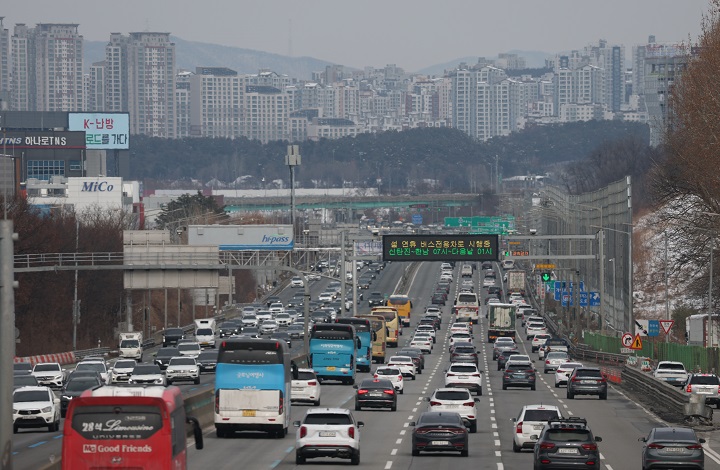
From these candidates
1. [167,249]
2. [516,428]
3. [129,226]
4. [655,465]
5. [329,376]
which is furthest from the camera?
[129,226]

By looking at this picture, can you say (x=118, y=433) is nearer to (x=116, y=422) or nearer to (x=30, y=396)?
(x=116, y=422)

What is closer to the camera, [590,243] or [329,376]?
[329,376]

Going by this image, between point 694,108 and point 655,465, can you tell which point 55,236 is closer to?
point 694,108

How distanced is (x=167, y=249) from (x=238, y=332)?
26.0 meters

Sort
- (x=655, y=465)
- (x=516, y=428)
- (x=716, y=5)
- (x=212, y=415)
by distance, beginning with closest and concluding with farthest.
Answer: (x=655, y=465) < (x=516, y=428) < (x=212, y=415) < (x=716, y=5)

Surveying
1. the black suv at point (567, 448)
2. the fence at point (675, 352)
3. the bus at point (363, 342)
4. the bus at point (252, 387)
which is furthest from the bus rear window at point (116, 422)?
the bus at point (363, 342)

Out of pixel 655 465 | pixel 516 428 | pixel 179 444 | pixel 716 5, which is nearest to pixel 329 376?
pixel 716 5

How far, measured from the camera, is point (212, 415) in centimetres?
4928

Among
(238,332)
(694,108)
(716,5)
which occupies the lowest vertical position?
(238,332)

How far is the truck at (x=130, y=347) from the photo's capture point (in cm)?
9438

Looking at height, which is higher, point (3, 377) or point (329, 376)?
point (3, 377)

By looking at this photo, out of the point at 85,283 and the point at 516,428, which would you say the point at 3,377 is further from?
the point at 85,283

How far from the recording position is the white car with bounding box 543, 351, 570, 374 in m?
84.7

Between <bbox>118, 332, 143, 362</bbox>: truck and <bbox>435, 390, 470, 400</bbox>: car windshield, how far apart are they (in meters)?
47.3
